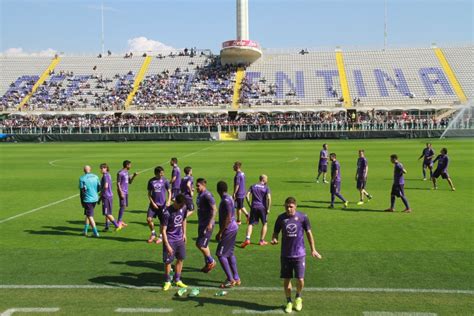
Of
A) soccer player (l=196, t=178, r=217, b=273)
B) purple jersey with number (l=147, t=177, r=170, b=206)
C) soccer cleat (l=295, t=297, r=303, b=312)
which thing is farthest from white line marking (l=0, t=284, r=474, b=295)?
purple jersey with number (l=147, t=177, r=170, b=206)

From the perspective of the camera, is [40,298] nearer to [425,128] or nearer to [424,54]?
[425,128]

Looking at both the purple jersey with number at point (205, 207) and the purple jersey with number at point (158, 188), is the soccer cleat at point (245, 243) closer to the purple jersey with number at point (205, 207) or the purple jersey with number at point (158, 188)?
the purple jersey with number at point (158, 188)

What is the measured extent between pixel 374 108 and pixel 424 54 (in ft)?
71.5

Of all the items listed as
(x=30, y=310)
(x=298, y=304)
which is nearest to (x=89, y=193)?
(x=30, y=310)

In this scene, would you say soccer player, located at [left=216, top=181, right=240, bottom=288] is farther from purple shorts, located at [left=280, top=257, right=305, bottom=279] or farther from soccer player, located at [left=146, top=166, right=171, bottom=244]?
soccer player, located at [left=146, top=166, right=171, bottom=244]

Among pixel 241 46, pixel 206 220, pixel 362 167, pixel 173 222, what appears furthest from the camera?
pixel 241 46

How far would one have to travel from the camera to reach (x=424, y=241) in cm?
1189

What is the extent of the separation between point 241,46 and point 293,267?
72300 mm

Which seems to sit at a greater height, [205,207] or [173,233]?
[205,207]

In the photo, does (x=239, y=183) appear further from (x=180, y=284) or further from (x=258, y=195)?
(x=180, y=284)

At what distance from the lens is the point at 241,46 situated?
254 ft

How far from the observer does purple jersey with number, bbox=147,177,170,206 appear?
12.1 metres

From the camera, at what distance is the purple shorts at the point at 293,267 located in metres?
7.79

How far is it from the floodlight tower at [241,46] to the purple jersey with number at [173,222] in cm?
7103
